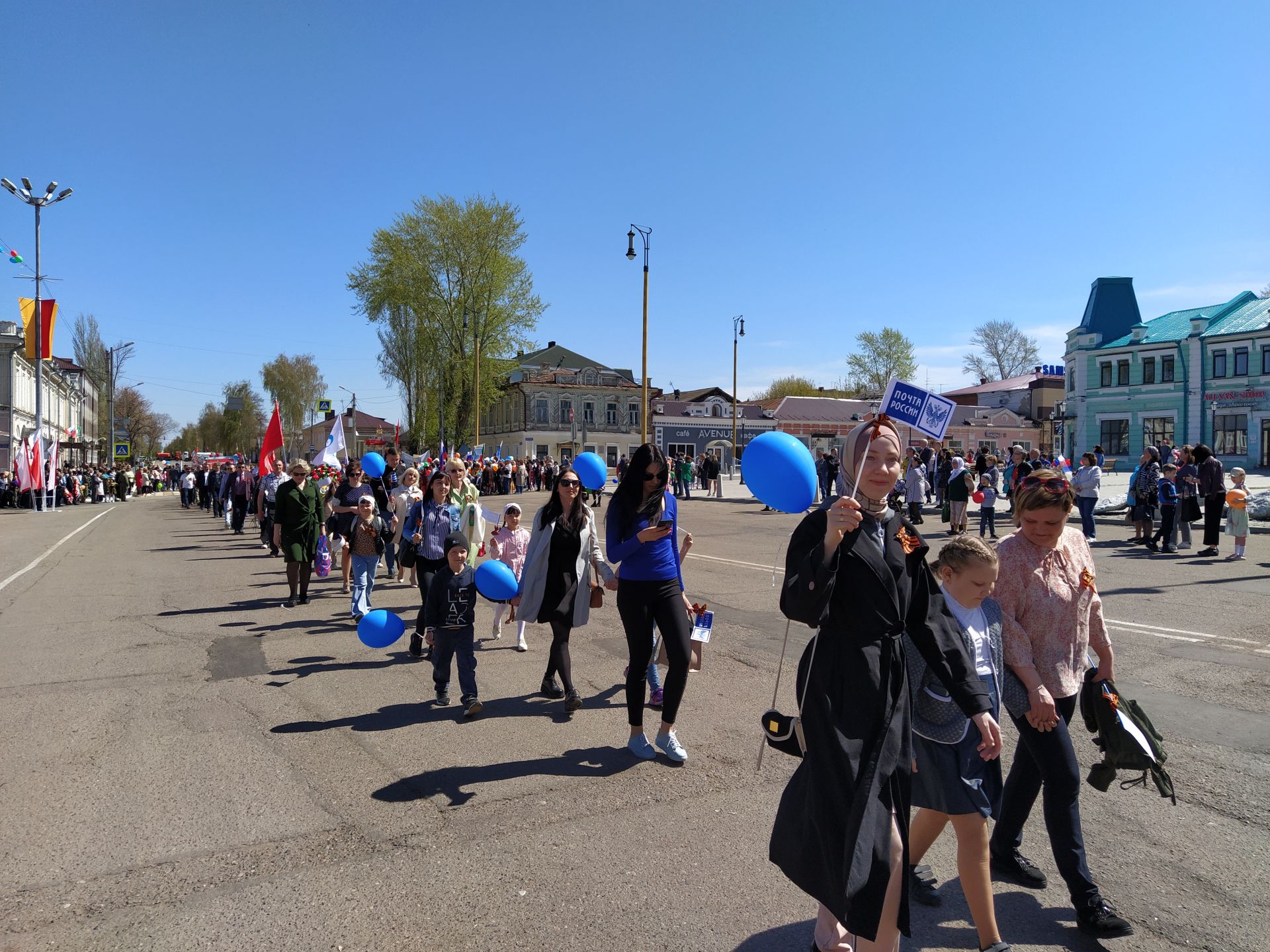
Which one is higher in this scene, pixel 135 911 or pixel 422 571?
pixel 422 571

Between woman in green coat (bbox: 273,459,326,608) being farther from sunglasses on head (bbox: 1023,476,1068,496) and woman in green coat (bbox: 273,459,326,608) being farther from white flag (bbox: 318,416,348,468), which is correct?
sunglasses on head (bbox: 1023,476,1068,496)

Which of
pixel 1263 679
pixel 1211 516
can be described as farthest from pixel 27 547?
pixel 1211 516

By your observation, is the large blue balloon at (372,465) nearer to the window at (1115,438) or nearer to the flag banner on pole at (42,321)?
the flag banner on pole at (42,321)

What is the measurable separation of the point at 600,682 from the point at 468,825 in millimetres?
2789

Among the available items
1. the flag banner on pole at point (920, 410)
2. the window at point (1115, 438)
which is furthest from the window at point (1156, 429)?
the flag banner on pole at point (920, 410)

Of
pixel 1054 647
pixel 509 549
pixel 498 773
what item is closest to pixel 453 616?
pixel 498 773

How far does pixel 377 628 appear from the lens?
6.25m

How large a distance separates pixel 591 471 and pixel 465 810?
10.2 feet

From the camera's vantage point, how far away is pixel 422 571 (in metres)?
7.91

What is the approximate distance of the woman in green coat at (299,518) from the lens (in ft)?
33.6

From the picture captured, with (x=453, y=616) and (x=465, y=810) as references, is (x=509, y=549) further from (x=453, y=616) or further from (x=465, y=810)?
(x=465, y=810)

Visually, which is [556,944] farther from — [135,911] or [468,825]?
[135,911]

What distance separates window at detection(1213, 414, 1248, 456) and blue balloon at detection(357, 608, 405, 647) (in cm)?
5464

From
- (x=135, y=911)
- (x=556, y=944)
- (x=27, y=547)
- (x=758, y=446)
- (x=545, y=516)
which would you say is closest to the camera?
(x=556, y=944)
